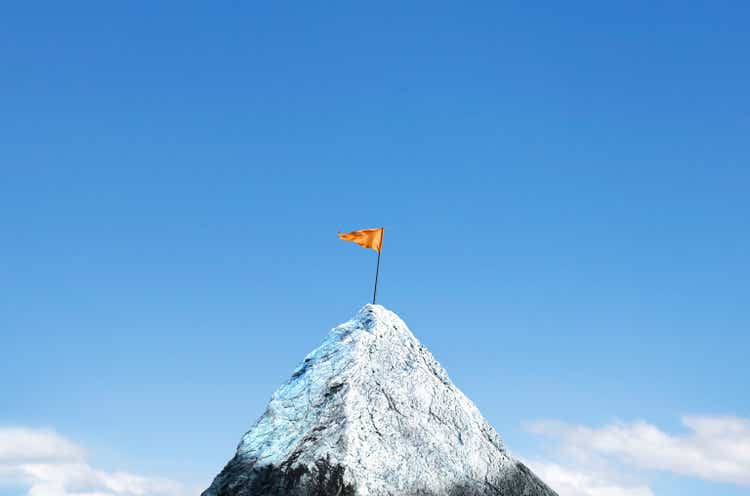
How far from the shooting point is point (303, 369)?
62.8 feet

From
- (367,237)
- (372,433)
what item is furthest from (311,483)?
(367,237)

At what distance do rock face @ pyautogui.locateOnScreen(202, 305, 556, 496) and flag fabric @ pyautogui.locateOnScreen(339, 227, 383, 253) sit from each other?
1.92 meters

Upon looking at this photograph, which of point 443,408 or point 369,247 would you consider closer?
point 443,408

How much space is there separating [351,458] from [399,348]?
3322 millimetres

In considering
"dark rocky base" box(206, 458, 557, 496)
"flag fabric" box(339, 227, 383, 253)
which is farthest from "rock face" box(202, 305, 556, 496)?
"flag fabric" box(339, 227, 383, 253)

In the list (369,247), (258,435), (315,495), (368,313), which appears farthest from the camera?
(369,247)

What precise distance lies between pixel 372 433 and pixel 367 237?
18.6ft

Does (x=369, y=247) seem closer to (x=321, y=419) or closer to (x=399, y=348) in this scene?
(x=399, y=348)

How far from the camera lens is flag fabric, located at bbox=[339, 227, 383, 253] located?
21.1m

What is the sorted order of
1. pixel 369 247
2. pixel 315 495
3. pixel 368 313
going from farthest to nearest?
pixel 369 247 < pixel 368 313 < pixel 315 495

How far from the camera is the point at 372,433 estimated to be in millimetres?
17031

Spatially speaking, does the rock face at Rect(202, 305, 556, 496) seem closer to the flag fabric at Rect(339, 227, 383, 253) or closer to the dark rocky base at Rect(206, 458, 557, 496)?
the dark rocky base at Rect(206, 458, 557, 496)

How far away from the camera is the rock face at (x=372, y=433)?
54.4 ft

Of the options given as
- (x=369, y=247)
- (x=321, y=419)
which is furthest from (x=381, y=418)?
(x=369, y=247)
